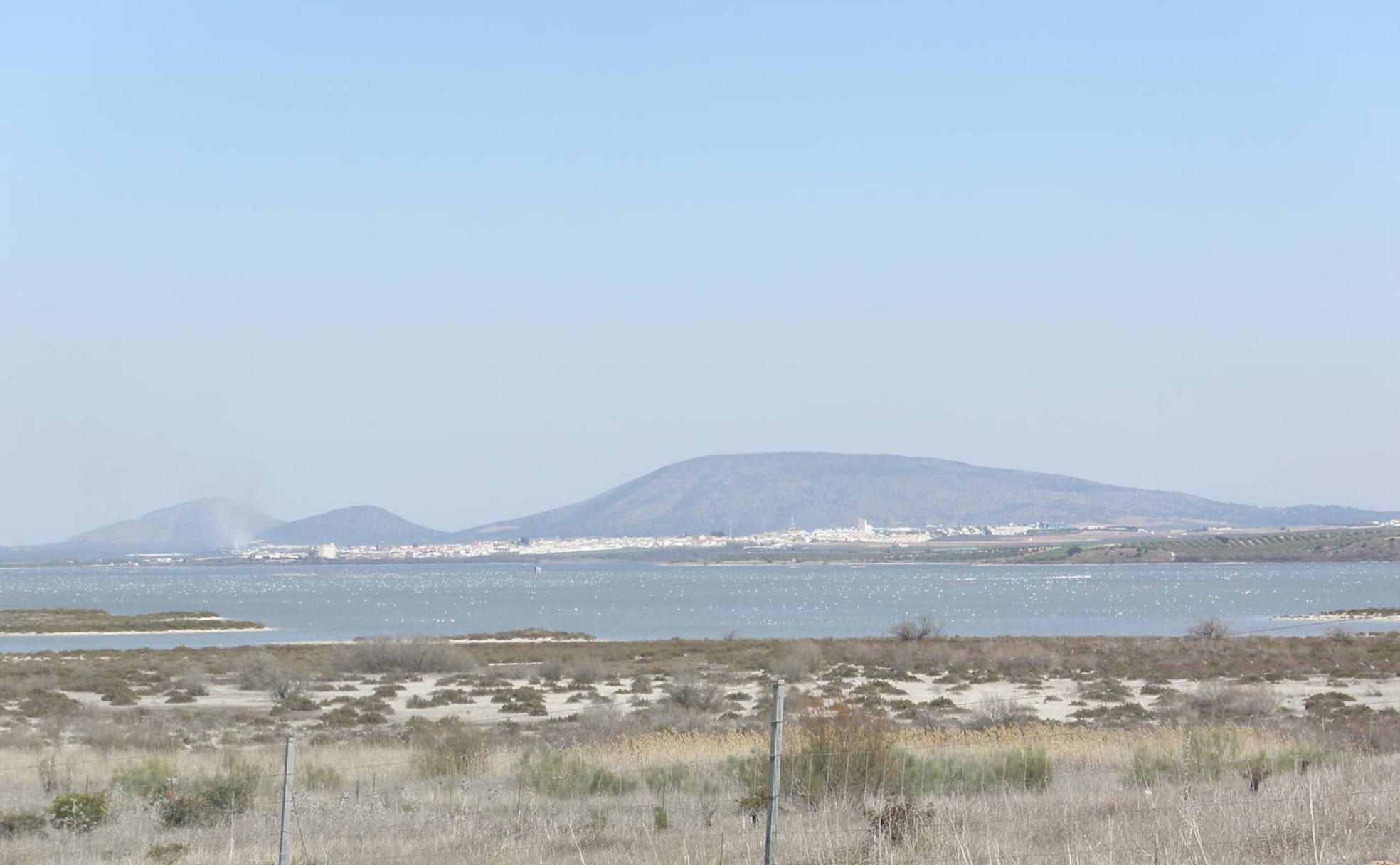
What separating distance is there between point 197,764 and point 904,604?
93489mm

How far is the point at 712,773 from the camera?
1481 cm

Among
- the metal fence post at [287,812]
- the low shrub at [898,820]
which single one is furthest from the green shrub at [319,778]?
the metal fence post at [287,812]

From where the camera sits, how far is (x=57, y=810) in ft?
39.0

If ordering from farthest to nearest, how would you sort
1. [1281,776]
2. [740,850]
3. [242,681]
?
1. [242,681]
2. [1281,776]
3. [740,850]

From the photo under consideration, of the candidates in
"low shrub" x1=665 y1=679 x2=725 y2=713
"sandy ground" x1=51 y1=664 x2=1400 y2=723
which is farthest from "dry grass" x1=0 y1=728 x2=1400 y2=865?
"sandy ground" x1=51 y1=664 x2=1400 y2=723

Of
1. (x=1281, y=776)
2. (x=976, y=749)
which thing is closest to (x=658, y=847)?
(x=1281, y=776)

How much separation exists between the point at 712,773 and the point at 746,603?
101 meters

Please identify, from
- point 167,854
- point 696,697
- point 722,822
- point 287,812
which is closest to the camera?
point 287,812

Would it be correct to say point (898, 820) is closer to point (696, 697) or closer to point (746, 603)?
point (696, 697)

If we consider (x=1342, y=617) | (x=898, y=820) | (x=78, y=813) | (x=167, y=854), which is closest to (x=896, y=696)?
(x=78, y=813)

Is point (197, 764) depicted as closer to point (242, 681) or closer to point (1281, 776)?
point (1281, 776)

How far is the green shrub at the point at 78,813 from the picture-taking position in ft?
38.8

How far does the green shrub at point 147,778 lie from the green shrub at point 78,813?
1019mm

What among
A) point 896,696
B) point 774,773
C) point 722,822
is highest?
point 774,773
